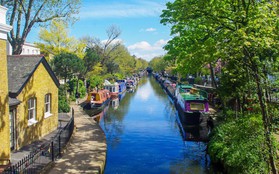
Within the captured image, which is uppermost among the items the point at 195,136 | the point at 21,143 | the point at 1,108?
the point at 1,108

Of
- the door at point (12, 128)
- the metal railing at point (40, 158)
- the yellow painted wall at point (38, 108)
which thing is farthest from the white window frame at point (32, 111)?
the metal railing at point (40, 158)

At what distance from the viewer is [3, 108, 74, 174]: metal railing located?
10.3 m

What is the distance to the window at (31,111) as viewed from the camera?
51.5 feet

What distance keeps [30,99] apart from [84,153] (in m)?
4.55

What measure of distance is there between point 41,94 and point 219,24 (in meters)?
11.6

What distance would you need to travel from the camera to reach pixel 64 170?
40.6ft

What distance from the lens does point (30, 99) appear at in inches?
625

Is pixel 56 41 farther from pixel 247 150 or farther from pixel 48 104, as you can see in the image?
pixel 247 150

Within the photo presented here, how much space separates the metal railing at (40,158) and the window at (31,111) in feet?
6.27

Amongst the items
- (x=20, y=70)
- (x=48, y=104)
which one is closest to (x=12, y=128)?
(x=20, y=70)

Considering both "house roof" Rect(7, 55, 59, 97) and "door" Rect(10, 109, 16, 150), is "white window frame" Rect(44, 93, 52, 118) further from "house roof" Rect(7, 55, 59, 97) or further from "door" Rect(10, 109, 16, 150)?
"door" Rect(10, 109, 16, 150)

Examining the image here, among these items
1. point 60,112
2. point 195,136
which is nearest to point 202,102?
point 195,136

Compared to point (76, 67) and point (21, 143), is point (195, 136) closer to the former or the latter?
point (21, 143)

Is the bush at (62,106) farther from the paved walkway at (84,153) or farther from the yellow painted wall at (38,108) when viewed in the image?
the yellow painted wall at (38,108)
